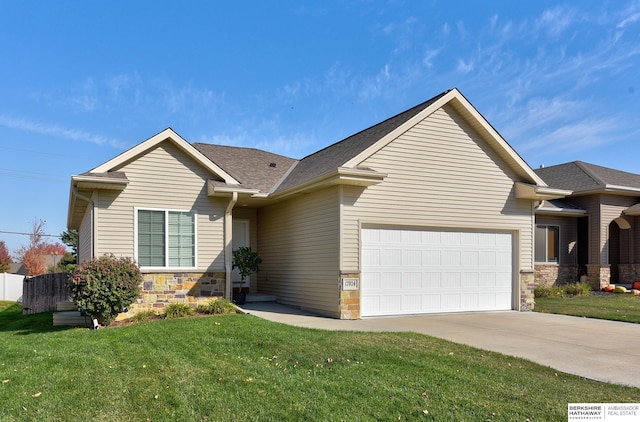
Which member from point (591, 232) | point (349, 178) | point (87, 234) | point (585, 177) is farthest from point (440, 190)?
point (585, 177)

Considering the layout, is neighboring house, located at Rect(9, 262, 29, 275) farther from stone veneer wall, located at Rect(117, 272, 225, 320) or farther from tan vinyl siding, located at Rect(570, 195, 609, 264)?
tan vinyl siding, located at Rect(570, 195, 609, 264)

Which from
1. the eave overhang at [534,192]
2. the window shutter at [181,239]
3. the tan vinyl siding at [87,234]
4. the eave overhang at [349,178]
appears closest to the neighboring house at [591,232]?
the eave overhang at [534,192]

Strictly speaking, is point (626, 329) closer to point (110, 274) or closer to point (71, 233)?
point (110, 274)

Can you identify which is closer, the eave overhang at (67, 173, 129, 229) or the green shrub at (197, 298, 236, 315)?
the eave overhang at (67, 173, 129, 229)

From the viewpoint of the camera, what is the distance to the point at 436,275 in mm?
12531

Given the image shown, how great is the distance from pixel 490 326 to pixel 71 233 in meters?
31.3

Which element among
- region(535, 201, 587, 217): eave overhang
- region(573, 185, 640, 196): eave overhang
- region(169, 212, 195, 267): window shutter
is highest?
region(573, 185, 640, 196): eave overhang

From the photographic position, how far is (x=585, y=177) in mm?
20719

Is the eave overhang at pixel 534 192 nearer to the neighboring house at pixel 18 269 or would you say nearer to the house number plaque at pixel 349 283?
the house number plaque at pixel 349 283

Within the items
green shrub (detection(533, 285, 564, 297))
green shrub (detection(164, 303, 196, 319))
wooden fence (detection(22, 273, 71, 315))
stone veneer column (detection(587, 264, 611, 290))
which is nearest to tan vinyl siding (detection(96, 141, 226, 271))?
green shrub (detection(164, 303, 196, 319))

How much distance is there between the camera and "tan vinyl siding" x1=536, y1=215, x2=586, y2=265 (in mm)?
19891

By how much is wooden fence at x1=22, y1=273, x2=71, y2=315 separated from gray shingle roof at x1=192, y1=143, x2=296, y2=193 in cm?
675

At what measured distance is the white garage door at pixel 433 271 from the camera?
11781 mm

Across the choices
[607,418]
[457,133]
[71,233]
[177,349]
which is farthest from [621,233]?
[71,233]
